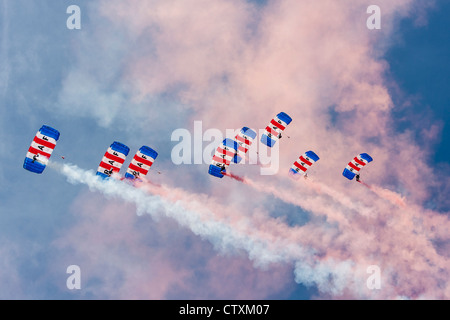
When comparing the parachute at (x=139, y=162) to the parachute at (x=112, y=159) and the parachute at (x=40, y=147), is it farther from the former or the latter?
the parachute at (x=40, y=147)

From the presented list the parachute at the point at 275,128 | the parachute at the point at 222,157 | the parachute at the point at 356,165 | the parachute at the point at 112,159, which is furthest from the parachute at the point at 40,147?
the parachute at the point at 356,165

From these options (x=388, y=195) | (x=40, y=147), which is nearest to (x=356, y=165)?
(x=388, y=195)

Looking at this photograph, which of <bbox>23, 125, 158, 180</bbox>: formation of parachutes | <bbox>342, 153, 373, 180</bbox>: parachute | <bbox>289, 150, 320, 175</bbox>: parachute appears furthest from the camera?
<bbox>342, 153, 373, 180</bbox>: parachute

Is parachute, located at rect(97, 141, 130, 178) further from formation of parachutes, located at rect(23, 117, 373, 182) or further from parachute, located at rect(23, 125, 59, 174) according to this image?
parachute, located at rect(23, 125, 59, 174)

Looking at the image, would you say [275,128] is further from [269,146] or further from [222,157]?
[222,157]

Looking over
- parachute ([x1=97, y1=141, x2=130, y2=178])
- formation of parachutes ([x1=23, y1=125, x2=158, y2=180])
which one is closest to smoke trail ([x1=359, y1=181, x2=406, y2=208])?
formation of parachutes ([x1=23, y1=125, x2=158, y2=180])
